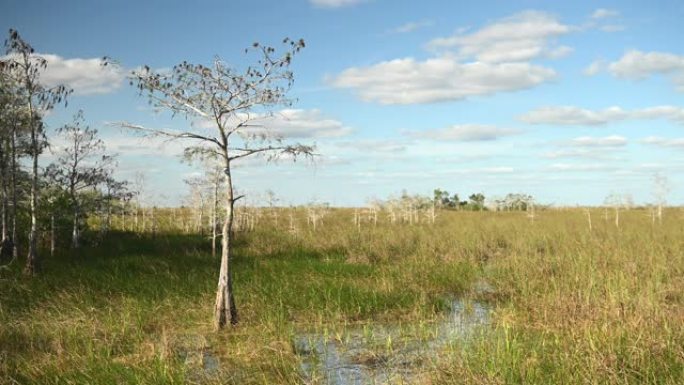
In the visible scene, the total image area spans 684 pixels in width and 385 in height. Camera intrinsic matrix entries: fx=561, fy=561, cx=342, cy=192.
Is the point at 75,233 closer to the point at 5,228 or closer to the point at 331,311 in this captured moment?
the point at 5,228

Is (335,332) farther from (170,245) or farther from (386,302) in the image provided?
(170,245)

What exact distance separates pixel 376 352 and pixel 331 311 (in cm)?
291

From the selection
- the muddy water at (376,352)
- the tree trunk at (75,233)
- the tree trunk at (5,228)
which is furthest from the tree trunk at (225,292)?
the tree trunk at (75,233)

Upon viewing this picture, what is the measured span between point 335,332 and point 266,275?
658 centimetres

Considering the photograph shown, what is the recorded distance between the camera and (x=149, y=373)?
24.6 ft

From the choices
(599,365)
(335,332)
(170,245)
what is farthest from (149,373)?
(170,245)

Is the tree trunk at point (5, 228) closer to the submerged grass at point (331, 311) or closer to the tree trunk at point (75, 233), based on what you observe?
the submerged grass at point (331, 311)

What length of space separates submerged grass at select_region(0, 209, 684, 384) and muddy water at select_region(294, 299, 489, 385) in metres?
0.29

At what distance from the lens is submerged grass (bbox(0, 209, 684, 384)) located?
722cm

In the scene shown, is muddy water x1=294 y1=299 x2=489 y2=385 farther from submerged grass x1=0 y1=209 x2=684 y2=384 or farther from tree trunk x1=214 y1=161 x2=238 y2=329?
tree trunk x1=214 y1=161 x2=238 y2=329

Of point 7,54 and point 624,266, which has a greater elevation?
point 7,54

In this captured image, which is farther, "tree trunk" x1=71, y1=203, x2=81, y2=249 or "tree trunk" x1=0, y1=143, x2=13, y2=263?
"tree trunk" x1=71, y1=203, x2=81, y2=249

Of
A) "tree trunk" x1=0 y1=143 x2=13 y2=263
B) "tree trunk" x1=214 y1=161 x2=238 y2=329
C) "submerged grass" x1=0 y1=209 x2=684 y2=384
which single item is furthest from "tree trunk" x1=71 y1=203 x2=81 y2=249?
"tree trunk" x1=214 y1=161 x2=238 y2=329

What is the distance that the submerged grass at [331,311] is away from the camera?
722 centimetres
